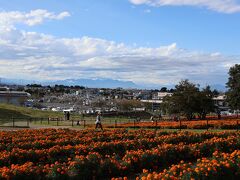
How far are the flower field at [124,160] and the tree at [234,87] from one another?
36.2 meters

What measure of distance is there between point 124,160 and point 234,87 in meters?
45.4

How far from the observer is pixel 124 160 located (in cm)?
1432

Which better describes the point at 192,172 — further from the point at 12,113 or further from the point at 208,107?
the point at 12,113

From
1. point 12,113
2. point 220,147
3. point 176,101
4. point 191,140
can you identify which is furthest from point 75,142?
point 12,113

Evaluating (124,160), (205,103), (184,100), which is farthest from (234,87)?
(124,160)

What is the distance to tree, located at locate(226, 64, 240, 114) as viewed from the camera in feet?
187

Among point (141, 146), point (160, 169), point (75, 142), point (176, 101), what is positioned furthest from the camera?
point (176, 101)

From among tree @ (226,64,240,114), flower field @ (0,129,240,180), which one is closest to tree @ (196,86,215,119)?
tree @ (226,64,240,114)

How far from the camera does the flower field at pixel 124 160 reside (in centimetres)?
1109

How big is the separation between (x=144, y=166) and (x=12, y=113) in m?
55.5

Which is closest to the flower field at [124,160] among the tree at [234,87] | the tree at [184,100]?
the tree at [184,100]

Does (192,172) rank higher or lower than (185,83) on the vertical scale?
lower

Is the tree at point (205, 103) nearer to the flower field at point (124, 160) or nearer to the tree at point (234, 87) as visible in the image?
the tree at point (234, 87)

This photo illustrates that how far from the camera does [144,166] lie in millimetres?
14516
